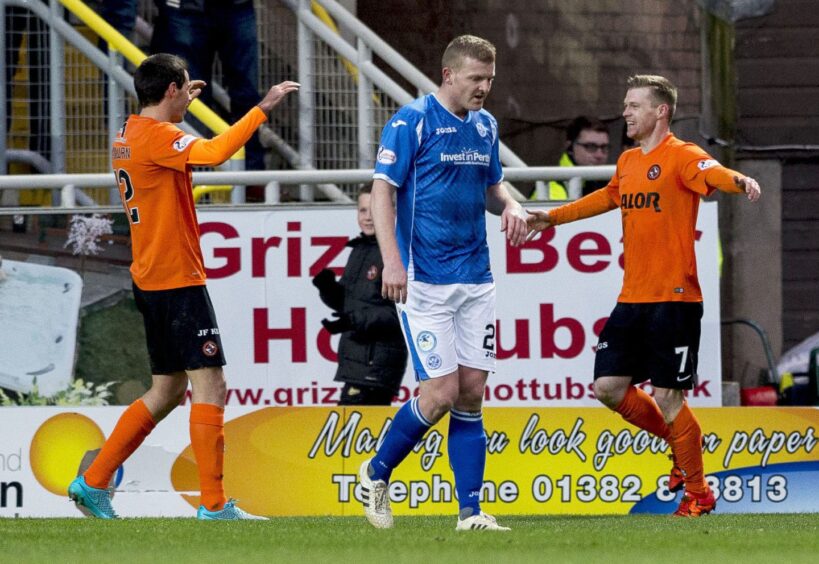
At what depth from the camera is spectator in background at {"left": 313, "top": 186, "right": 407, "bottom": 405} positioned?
10.4m

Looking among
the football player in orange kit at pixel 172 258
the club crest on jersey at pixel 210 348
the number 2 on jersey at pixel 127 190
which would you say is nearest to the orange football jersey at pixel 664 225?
the football player in orange kit at pixel 172 258

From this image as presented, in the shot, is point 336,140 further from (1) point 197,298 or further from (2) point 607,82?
(1) point 197,298

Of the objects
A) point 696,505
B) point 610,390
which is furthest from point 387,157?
point 696,505

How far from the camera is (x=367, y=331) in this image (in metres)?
10.4

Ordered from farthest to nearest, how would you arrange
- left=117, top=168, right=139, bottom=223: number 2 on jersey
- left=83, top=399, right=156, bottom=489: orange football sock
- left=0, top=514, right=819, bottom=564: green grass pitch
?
left=83, top=399, right=156, bottom=489: orange football sock < left=117, top=168, right=139, bottom=223: number 2 on jersey < left=0, top=514, right=819, bottom=564: green grass pitch

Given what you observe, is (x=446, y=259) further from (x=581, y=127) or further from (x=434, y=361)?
(x=581, y=127)

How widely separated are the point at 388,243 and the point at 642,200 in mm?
1929

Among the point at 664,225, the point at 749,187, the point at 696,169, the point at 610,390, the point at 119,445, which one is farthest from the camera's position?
the point at 610,390

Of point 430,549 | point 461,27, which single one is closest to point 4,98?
point 461,27

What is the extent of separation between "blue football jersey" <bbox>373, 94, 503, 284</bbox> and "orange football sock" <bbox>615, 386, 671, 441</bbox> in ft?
5.25

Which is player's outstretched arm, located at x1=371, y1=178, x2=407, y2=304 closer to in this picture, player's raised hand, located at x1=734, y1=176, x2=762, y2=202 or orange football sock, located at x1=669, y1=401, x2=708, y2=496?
player's raised hand, located at x1=734, y1=176, x2=762, y2=202

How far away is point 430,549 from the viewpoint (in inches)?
263

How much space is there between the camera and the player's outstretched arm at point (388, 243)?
289 inches

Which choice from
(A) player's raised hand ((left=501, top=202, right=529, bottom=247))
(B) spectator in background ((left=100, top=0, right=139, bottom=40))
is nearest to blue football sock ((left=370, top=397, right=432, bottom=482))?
(A) player's raised hand ((left=501, top=202, right=529, bottom=247))
